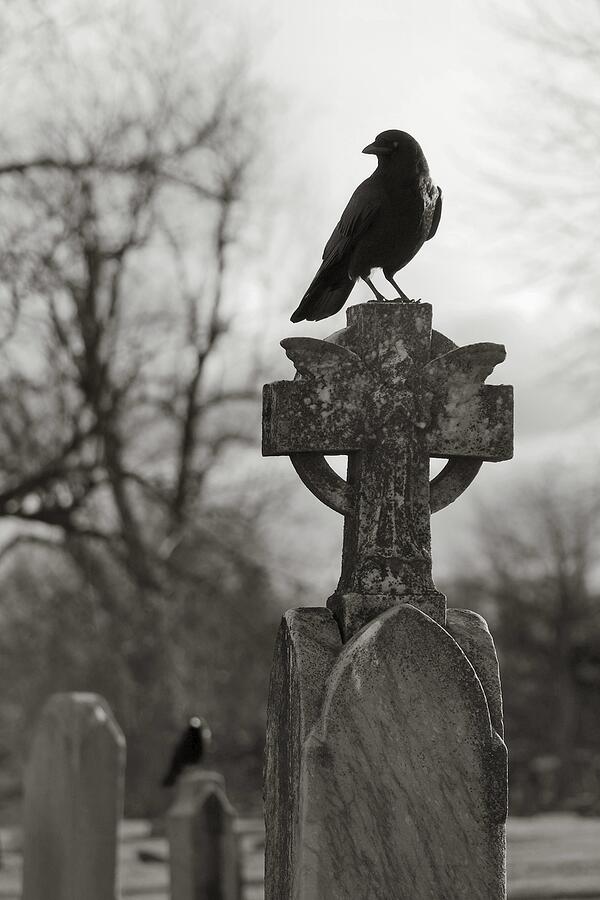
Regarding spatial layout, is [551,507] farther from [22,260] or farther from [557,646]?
[22,260]

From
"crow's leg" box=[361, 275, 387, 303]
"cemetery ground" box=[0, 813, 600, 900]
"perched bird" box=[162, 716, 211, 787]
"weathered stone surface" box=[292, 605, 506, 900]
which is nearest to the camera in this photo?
"weathered stone surface" box=[292, 605, 506, 900]

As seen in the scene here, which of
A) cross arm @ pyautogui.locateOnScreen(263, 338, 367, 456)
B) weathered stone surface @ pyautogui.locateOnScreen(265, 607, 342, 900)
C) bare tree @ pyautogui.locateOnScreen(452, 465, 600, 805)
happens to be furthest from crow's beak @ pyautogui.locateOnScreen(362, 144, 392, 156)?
bare tree @ pyautogui.locateOnScreen(452, 465, 600, 805)

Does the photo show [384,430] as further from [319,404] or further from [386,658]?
[386,658]

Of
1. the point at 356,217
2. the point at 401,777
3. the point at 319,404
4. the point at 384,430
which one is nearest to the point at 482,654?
the point at 401,777

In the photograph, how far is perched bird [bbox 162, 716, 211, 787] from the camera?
8688 mm

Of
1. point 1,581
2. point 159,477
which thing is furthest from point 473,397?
point 1,581

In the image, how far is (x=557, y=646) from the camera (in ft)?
133

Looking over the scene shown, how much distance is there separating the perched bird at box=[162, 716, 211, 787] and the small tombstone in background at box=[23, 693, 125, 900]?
1.40 metres

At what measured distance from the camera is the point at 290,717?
410cm

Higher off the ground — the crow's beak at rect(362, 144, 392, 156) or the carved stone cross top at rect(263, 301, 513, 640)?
the crow's beak at rect(362, 144, 392, 156)

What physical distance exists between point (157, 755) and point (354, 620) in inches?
503

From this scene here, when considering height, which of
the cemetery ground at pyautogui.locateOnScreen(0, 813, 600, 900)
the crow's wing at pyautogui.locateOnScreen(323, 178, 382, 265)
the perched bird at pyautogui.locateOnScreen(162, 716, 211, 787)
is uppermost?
the crow's wing at pyautogui.locateOnScreen(323, 178, 382, 265)

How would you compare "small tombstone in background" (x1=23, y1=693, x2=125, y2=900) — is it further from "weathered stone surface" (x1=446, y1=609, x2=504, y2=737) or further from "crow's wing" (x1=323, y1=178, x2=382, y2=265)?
"crow's wing" (x1=323, y1=178, x2=382, y2=265)

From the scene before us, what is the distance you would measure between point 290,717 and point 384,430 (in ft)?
3.20
